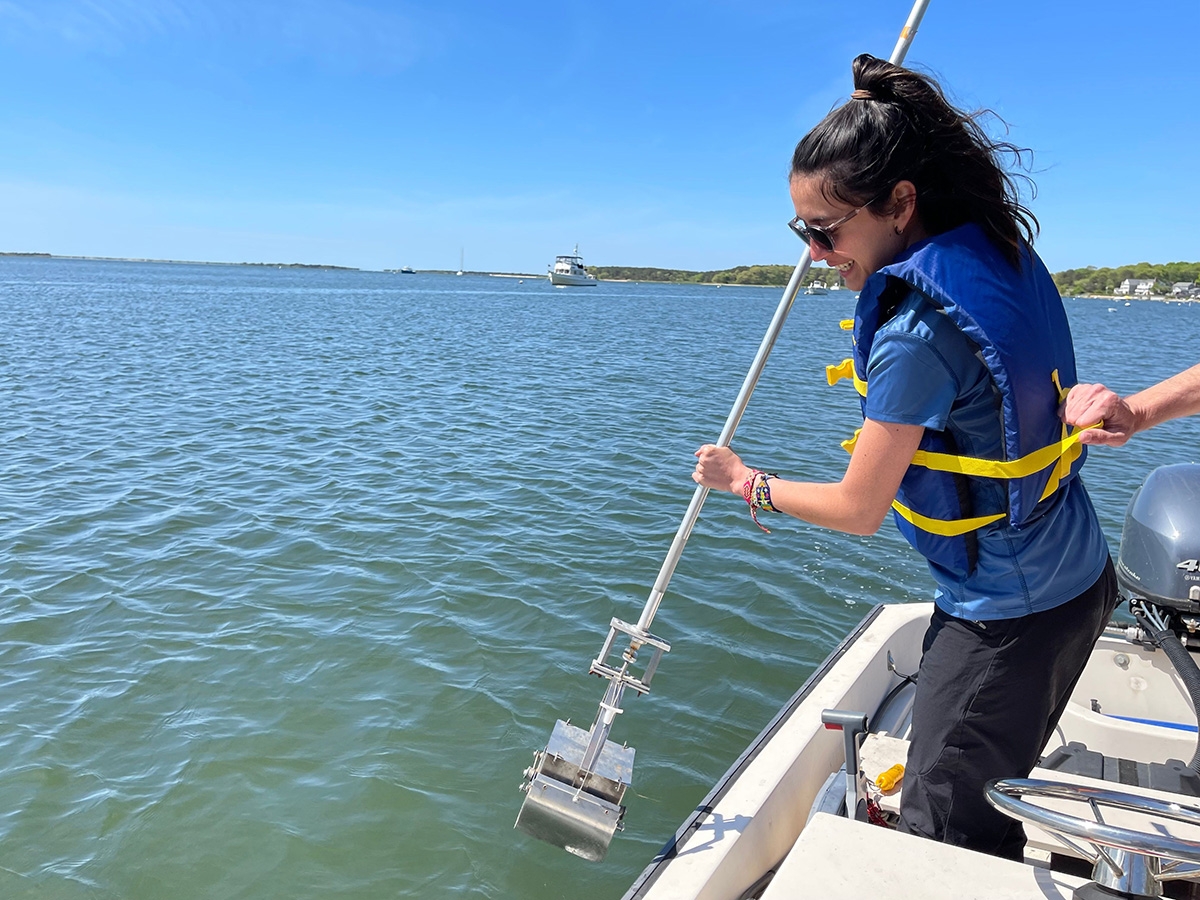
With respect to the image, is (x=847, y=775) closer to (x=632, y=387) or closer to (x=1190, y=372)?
(x=1190, y=372)

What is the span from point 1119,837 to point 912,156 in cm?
146

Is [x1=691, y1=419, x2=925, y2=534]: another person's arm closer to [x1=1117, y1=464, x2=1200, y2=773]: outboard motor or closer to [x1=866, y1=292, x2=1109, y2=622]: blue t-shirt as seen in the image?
[x1=866, y1=292, x2=1109, y2=622]: blue t-shirt

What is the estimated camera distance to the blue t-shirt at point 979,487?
1732 mm

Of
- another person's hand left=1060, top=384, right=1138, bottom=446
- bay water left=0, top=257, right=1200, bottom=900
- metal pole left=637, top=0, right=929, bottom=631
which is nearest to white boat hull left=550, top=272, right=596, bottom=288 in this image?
bay water left=0, top=257, right=1200, bottom=900

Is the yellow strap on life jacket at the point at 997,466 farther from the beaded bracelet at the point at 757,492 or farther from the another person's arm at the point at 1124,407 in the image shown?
the beaded bracelet at the point at 757,492

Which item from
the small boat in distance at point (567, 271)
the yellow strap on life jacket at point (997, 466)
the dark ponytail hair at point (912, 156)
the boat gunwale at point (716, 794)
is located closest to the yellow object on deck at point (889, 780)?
the boat gunwale at point (716, 794)

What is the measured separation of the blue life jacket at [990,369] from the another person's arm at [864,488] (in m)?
0.11

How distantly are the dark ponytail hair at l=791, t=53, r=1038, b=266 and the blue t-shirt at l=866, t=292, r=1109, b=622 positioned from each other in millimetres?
275

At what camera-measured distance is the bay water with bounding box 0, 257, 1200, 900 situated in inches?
170

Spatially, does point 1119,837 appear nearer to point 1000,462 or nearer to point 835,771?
point 1000,462

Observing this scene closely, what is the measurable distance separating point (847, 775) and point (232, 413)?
14.2 metres

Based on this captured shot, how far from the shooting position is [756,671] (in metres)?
6.07

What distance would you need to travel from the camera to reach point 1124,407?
173 centimetres

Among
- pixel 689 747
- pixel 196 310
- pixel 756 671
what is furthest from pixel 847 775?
pixel 196 310
